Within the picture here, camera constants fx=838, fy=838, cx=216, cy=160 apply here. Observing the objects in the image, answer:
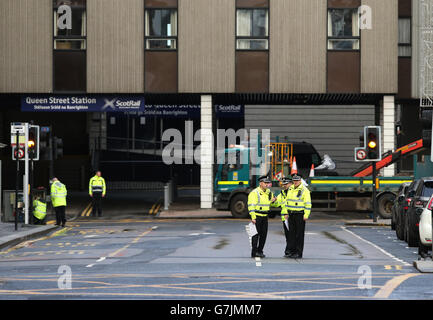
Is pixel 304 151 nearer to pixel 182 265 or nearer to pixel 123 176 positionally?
pixel 123 176

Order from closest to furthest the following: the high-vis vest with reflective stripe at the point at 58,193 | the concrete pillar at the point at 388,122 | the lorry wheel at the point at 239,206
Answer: the high-vis vest with reflective stripe at the point at 58,193
the lorry wheel at the point at 239,206
the concrete pillar at the point at 388,122

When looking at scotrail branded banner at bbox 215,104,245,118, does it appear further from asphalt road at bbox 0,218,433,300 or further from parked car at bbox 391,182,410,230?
parked car at bbox 391,182,410,230

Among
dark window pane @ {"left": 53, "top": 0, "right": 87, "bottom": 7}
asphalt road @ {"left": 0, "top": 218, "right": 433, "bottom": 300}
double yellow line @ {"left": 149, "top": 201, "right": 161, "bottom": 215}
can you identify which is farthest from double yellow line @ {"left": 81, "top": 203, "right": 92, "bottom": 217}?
dark window pane @ {"left": 53, "top": 0, "right": 87, "bottom": 7}

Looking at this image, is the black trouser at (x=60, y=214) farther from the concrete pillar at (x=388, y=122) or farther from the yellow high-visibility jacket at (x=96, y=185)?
the concrete pillar at (x=388, y=122)

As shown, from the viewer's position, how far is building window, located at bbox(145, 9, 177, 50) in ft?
117

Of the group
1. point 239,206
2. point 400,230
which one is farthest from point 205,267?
point 239,206

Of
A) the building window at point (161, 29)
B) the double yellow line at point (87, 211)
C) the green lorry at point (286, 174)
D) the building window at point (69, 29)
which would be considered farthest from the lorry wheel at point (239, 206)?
the building window at point (69, 29)

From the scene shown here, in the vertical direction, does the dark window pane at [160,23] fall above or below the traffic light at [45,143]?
above

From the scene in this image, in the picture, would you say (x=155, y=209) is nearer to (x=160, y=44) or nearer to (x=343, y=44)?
(x=160, y=44)

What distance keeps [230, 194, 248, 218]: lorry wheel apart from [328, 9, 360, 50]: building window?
8.16 m

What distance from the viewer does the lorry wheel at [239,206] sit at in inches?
1262

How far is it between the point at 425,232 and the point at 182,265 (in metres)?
4.96

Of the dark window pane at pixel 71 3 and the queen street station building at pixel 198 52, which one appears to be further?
the dark window pane at pixel 71 3

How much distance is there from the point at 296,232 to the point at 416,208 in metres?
3.61
